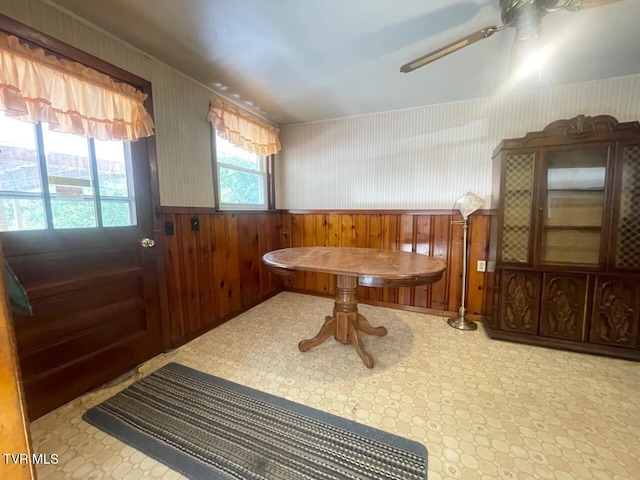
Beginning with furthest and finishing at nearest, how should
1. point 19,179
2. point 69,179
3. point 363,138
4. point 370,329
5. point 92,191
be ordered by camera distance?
point 363,138
point 370,329
point 92,191
point 69,179
point 19,179

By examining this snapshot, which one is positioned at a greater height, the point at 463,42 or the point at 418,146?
the point at 463,42

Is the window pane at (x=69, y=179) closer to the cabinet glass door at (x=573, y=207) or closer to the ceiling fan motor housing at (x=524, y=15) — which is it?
the ceiling fan motor housing at (x=524, y=15)

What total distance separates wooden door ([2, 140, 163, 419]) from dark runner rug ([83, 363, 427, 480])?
260mm

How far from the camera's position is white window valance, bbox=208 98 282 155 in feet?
7.89

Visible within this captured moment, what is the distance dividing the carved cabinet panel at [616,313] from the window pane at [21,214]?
3716 mm

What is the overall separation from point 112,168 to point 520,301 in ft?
10.7

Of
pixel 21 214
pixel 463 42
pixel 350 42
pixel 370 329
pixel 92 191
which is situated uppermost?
pixel 350 42

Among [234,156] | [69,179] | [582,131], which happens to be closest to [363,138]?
[234,156]

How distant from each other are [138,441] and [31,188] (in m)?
1.41

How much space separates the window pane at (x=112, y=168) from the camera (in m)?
1.67

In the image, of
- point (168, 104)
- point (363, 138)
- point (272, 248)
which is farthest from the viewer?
point (272, 248)

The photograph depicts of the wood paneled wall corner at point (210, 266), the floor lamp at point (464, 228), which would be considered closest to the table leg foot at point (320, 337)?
the wood paneled wall corner at point (210, 266)

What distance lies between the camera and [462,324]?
248cm

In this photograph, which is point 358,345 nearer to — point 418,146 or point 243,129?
point 418,146
